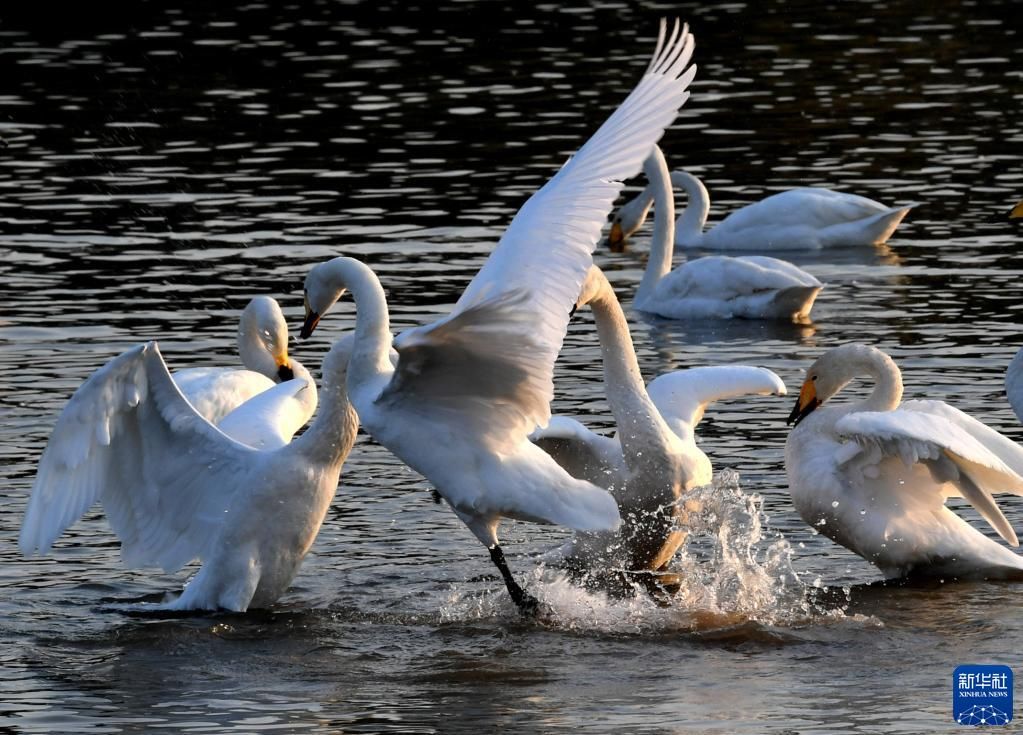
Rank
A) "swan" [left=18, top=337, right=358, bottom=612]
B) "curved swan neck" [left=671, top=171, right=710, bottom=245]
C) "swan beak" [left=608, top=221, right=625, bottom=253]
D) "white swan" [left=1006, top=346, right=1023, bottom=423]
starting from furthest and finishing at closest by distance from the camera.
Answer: "swan beak" [left=608, top=221, right=625, bottom=253] → "curved swan neck" [left=671, top=171, right=710, bottom=245] → "white swan" [left=1006, top=346, right=1023, bottom=423] → "swan" [left=18, top=337, right=358, bottom=612]

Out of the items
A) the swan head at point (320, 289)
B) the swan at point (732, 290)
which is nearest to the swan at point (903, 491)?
the swan head at point (320, 289)

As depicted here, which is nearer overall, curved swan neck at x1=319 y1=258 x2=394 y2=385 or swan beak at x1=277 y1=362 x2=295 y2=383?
curved swan neck at x1=319 y1=258 x2=394 y2=385

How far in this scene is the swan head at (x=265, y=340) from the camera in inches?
459

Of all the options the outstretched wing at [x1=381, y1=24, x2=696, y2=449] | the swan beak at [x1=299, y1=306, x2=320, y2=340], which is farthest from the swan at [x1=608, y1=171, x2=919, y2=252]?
the outstretched wing at [x1=381, y1=24, x2=696, y2=449]

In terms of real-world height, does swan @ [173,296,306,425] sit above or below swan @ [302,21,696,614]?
below

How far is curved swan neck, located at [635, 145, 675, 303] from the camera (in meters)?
15.5

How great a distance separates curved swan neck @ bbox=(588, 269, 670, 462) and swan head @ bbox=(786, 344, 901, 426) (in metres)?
1.24

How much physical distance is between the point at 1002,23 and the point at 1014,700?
21102 millimetres

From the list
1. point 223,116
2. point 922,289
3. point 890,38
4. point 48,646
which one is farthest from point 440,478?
point 890,38

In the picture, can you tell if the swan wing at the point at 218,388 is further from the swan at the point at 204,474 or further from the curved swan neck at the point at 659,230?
the curved swan neck at the point at 659,230

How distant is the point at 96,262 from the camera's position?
51.8ft

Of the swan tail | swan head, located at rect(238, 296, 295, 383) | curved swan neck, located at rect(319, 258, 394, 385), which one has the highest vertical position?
curved swan neck, located at rect(319, 258, 394, 385)

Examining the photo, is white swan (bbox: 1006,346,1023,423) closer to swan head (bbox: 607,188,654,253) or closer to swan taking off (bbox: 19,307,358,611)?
swan taking off (bbox: 19,307,358,611)

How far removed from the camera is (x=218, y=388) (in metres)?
10.5
